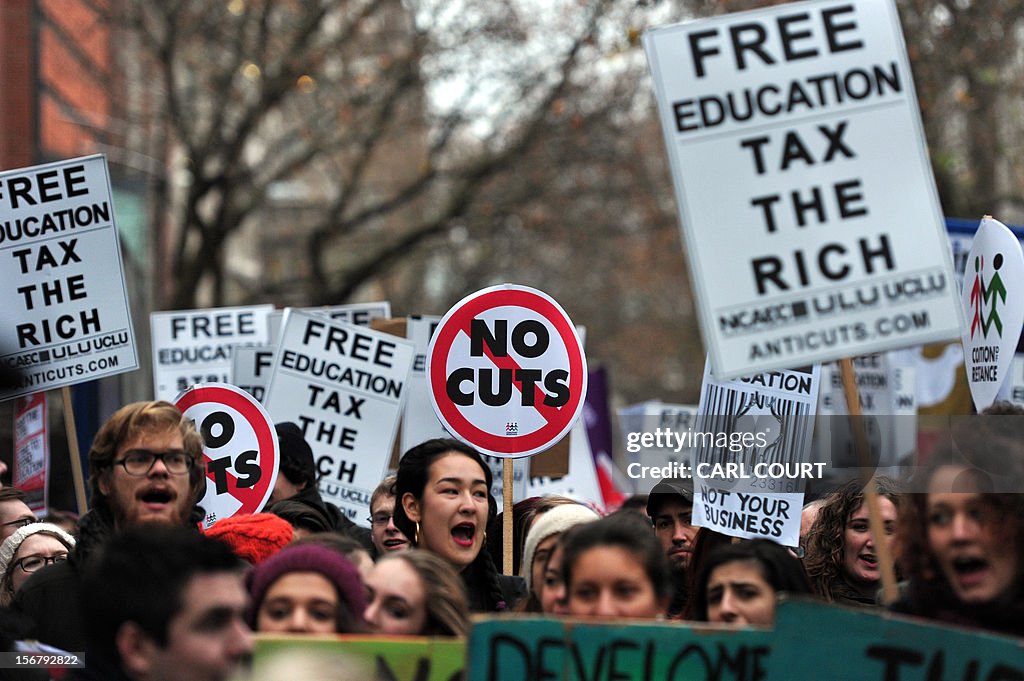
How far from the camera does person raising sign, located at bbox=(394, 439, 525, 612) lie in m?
5.61

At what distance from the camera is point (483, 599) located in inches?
221

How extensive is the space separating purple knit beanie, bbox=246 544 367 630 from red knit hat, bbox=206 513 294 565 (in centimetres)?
107

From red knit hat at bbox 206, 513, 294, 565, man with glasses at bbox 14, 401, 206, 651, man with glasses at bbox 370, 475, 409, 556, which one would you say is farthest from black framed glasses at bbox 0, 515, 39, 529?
man with glasses at bbox 370, 475, 409, 556

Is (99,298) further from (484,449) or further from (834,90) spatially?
(834,90)

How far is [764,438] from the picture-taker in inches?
273

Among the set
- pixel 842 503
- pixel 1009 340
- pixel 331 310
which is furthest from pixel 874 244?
pixel 331 310

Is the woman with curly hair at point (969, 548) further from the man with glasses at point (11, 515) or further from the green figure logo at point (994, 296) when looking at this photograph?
the man with glasses at point (11, 515)

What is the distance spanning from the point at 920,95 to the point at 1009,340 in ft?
34.3

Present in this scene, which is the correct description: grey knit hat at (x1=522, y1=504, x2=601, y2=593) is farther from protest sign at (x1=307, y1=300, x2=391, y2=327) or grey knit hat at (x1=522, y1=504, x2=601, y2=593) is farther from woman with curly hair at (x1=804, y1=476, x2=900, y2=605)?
protest sign at (x1=307, y1=300, x2=391, y2=327)

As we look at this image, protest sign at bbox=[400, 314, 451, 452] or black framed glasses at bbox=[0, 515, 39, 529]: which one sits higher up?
protest sign at bbox=[400, 314, 451, 452]

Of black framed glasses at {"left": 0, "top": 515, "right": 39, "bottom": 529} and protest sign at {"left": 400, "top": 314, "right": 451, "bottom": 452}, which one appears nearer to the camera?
black framed glasses at {"left": 0, "top": 515, "right": 39, "bottom": 529}

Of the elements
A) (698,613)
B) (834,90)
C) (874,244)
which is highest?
(834,90)

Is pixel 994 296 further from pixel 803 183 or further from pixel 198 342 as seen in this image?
pixel 198 342

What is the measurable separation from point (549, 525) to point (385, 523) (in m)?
1.41
